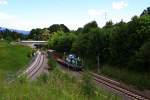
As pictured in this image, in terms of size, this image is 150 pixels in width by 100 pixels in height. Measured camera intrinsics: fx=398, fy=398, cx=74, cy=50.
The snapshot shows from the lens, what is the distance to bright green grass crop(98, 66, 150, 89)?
44.2m

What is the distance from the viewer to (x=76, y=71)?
71000 millimetres

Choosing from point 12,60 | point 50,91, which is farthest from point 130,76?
point 12,60

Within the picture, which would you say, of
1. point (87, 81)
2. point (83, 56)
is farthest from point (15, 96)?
point (83, 56)

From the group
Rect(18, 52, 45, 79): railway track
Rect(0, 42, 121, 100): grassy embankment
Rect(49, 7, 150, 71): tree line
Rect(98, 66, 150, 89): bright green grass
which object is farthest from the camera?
Rect(18, 52, 45, 79): railway track

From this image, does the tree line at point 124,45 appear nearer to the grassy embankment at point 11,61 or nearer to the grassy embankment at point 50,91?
the grassy embankment at point 11,61

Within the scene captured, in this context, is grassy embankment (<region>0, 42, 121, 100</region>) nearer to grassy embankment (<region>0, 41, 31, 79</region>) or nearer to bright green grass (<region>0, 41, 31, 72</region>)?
grassy embankment (<region>0, 41, 31, 79</region>)

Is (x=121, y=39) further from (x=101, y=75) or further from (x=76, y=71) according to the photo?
(x=76, y=71)

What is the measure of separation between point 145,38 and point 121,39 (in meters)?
7.76

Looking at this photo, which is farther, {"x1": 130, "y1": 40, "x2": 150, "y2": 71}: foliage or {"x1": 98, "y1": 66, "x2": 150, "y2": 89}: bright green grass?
{"x1": 130, "y1": 40, "x2": 150, "y2": 71}: foliage

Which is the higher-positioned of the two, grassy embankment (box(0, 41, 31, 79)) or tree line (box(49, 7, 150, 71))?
tree line (box(49, 7, 150, 71))

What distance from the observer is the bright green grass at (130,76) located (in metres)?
44.2

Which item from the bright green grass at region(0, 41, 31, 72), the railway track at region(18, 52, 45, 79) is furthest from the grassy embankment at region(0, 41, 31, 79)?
the railway track at region(18, 52, 45, 79)

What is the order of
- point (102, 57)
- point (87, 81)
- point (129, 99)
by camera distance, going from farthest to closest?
1. point (102, 57)
2. point (129, 99)
3. point (87, 81)

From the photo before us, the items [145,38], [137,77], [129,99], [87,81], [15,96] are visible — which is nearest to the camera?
[15,96]
